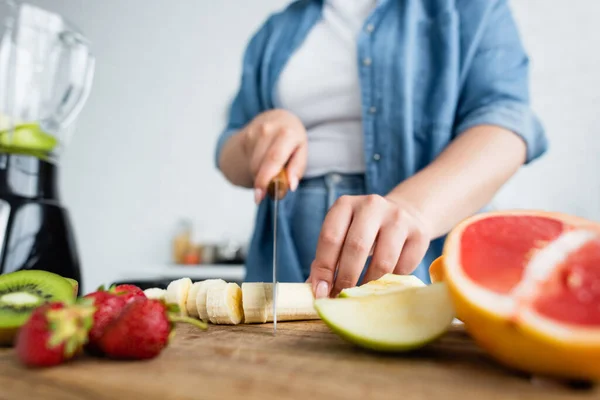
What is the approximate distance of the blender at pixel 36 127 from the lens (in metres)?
0.78

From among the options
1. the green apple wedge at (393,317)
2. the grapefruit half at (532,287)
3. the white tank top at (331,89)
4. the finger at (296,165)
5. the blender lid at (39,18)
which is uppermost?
the blender lid at (39,18)

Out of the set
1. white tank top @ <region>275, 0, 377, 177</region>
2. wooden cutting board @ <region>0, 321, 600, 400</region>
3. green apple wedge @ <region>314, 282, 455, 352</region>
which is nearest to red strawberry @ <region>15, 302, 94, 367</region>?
wooden cutting board @ <region>0, 321, 600, 400</region>

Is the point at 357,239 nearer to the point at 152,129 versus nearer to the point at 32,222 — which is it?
the point at 32,222

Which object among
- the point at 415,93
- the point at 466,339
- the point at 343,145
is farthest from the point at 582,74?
the point at 466,339

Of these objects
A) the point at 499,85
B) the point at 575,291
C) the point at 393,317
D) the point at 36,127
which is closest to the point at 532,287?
the point at 575,291

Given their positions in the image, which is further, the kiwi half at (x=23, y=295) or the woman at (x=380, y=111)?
the woman at (x=380, y=111)

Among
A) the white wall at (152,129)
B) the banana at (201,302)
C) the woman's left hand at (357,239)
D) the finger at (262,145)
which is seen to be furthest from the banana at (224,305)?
the white wall at (152,129)

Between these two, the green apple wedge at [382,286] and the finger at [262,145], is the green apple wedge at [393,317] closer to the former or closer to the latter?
the green apple wedge at [382,286]

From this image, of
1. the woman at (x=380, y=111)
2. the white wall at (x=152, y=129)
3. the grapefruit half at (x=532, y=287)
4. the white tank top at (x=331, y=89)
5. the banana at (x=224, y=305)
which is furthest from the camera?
the white wall at (x=152, y=129)

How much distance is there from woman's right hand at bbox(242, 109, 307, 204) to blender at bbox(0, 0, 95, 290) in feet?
1.26

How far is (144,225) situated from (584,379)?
305cm

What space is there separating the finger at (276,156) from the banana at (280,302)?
17 cm

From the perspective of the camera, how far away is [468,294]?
12.3 inches

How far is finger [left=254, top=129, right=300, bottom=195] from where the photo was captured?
70cm
